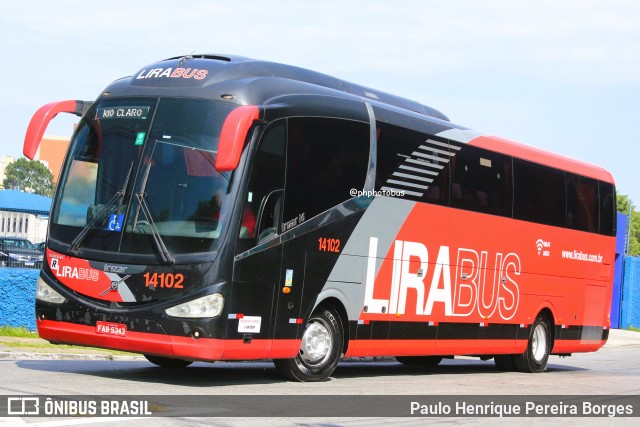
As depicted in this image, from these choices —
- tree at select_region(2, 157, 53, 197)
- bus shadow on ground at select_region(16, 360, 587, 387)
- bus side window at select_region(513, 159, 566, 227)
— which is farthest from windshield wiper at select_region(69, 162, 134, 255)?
tree at select_region(2, 157, 53, 197)

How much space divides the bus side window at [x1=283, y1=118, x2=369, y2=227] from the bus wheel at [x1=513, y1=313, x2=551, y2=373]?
6.56 metres

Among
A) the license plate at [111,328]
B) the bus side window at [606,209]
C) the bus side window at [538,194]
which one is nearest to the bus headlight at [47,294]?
the license plate at [111,328]

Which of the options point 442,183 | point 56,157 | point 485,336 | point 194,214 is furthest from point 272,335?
point 56,157

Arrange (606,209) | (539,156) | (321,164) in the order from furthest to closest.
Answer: (606,209) < (539,156) < (321,164)

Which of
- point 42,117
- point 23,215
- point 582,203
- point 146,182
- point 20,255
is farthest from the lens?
point 23,215

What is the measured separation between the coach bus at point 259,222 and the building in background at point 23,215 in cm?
2521

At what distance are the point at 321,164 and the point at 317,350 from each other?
2.42 meters

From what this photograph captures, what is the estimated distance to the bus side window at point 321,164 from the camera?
42.2ft

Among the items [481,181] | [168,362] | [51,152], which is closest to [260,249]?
[168,362]

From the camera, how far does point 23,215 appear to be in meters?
50.6

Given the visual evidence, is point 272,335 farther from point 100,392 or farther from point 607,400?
point 607,400

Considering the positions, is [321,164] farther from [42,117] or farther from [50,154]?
[50,154]

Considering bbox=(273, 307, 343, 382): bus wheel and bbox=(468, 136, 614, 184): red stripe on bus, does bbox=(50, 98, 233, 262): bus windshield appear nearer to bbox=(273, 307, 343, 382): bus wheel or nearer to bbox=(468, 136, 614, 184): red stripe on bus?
bbox=(273, 307, 343, 382): bus wheel

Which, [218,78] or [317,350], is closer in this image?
[218,78]
